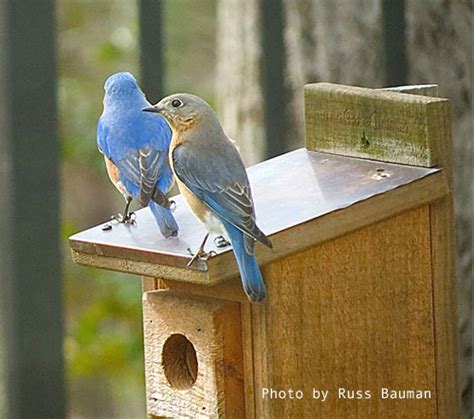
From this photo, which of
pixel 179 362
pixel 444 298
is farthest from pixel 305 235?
pixel 179 362

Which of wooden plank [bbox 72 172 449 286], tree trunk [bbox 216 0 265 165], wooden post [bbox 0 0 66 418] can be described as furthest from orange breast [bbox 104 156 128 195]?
tree trunk [bbox 216 0 265 165]

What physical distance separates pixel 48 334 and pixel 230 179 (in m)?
1.16

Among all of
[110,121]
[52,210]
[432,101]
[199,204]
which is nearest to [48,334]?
[52,210]

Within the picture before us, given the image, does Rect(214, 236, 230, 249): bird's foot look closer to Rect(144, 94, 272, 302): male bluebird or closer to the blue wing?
Rect(144, 94, 272, 302): male bluebird

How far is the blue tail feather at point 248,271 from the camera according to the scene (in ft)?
9.11

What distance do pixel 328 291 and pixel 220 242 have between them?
0.25 m

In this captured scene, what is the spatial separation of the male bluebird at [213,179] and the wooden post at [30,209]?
0.81 meters

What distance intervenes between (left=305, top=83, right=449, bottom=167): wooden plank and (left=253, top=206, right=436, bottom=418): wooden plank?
0.46ft

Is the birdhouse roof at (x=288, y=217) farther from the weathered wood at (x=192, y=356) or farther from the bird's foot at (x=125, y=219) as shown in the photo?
the weathered wood at (x=192, y=356)

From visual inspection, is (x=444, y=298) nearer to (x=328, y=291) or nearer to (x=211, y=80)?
(x=328, y=291)

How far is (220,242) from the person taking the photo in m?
2.94

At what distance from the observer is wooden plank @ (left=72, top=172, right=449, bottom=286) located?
2.87 metres

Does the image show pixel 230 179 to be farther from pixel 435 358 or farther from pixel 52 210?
pixel 52 210

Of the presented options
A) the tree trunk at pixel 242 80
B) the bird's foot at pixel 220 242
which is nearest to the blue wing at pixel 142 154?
the bird's foot at pixel 220 242
